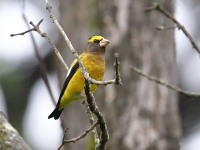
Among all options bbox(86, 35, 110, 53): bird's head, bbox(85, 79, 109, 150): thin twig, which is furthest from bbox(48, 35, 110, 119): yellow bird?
bbox(85, 79, 109, 150): thin twig

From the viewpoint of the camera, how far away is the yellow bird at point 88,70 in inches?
183

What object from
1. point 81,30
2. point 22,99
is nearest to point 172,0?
point 81,30

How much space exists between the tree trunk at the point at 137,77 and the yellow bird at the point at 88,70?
1829 millimetres

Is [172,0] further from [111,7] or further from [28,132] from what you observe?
[28,132]

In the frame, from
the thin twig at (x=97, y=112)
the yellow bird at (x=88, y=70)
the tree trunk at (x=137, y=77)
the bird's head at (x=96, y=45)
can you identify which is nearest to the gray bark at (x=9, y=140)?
the thin twig at (x=97, y=112)

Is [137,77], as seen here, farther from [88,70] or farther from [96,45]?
[88,70]

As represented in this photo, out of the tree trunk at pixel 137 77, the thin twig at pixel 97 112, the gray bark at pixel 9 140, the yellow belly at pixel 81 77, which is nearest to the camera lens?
the thin twig at pixel 97 112

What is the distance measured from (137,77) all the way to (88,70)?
2.28 metres

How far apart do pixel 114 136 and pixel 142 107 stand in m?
0.49

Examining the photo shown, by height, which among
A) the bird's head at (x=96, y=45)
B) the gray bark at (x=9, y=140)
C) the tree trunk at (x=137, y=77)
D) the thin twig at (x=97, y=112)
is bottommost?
the tree trunk at (x=137, y=77)

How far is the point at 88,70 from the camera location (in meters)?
4.67

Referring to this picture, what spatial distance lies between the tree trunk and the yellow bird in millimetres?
1829

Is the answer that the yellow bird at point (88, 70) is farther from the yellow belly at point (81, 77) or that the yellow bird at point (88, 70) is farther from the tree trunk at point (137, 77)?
the tree trunk at point (137, 77)

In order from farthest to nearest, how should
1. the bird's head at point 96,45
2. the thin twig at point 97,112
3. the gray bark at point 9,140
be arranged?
the bird's head at point 96,45 → the gray bark at point 9,140 → the thin twig at point 97,112
